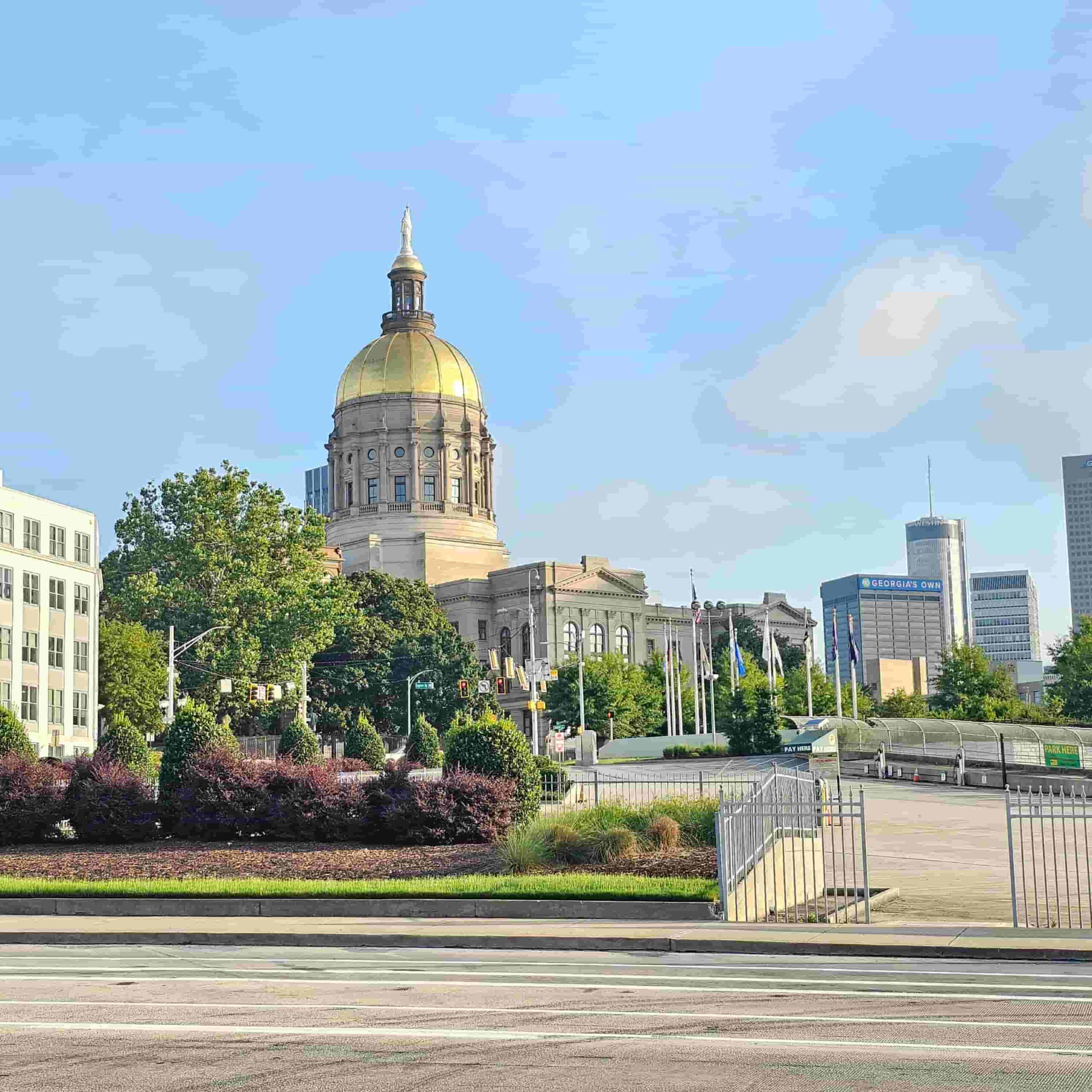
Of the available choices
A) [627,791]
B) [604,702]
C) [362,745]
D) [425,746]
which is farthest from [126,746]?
[604,702]

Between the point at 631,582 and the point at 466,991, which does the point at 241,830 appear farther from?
the point at 631,582

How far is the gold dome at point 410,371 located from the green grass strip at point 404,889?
5715 inches

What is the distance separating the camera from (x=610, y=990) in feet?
49.3

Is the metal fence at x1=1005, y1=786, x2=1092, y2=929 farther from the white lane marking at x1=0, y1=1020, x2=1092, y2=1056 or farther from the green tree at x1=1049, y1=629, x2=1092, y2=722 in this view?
the green tree at x1=1049, y1=629, x2=1092, y2=722

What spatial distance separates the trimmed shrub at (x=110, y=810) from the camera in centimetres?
3350

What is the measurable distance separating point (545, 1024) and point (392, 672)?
107 meters

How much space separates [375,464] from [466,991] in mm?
157166

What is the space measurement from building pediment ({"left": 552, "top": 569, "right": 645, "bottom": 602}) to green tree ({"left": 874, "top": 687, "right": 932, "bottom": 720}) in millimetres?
46934

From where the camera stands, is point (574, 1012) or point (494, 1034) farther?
point (574, 1012)

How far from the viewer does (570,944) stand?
19.3 meters

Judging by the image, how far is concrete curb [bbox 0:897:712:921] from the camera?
21.8m

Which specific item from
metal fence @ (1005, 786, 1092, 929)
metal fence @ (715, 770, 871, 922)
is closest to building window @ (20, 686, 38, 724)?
metal fence @ (1005, 786, 1092, 929)

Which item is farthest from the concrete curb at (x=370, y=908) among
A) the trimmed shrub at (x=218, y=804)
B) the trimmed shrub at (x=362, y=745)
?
the trimmed shrub at (x=362, y=745)

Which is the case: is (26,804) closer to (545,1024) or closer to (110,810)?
(110,810)
